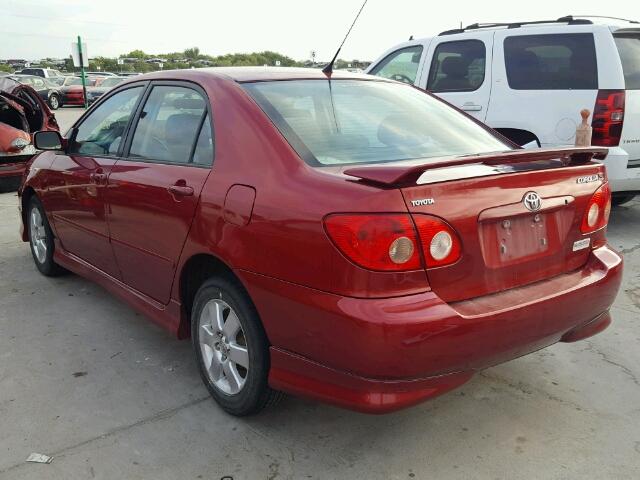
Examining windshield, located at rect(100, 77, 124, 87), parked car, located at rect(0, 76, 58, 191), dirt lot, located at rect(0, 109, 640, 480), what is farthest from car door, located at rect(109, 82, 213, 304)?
windshield, located at rect(100, 77, 124, 87)

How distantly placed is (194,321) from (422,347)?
132 centimetres

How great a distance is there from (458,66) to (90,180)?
4654 mm

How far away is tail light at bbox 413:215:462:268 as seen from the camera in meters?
2.23

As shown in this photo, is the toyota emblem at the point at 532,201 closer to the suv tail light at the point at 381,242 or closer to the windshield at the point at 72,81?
the suv tail light at the point at 381,242

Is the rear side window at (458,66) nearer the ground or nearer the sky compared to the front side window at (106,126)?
nearer the sky

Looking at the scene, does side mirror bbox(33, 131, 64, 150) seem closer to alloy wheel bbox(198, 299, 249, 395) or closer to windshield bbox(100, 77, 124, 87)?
alloy wheel bbox(198, 299, 249, 395)

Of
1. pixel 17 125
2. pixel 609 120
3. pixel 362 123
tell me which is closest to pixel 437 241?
pixel 362 123

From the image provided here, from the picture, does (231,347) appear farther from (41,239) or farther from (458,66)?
(458,66)

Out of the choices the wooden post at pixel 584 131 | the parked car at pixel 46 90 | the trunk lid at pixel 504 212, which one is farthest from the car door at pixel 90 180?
the parked car at pixel 46 90

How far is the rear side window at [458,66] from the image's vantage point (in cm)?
684

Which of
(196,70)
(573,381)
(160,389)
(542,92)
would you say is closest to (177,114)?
(196,70)

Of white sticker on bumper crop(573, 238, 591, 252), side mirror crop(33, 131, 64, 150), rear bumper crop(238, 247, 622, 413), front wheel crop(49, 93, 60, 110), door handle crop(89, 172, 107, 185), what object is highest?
side mirror crop(33, 131, 64, 150)

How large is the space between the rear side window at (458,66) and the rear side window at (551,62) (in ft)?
1.12

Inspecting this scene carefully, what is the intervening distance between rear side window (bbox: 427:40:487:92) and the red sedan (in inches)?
140
